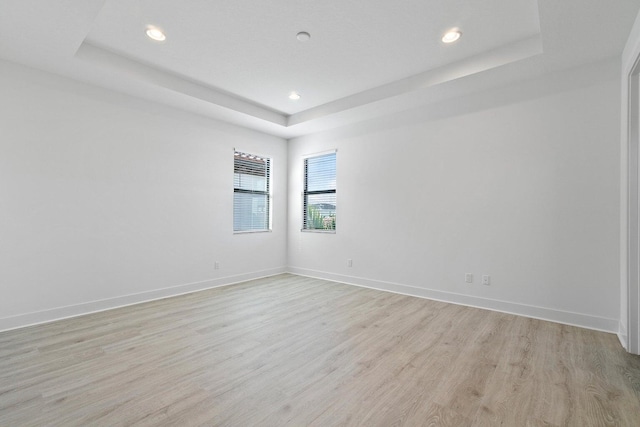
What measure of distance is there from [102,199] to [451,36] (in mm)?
4190

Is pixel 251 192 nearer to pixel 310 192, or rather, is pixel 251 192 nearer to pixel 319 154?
pixel 310 192

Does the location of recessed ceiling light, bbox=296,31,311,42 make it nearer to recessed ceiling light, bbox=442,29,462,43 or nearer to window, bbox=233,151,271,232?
recessed ceiling light, bbox=442,29,462,43

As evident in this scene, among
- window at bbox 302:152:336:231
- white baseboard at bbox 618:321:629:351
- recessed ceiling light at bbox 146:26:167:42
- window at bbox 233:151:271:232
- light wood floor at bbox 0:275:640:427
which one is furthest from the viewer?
window at bbox 302:152:336:231

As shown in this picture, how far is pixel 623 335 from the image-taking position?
263cm

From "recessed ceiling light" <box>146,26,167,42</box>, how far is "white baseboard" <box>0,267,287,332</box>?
2960 mm

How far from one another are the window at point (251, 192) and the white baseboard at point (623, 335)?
15.7 ft

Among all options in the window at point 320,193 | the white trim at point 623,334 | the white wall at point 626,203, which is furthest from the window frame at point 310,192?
the white trim at point 623,334

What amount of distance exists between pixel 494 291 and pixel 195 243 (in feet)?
13.5

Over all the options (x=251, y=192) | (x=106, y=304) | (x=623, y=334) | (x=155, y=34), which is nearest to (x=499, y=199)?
(x=623, y=334)

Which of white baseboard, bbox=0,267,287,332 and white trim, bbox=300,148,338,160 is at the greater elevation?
white trim, bbox=300,148,338,160

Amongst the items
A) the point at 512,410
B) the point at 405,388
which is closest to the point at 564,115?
the point at 512,410

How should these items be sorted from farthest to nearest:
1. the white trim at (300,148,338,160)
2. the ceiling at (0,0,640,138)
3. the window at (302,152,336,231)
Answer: the window at (302,152,336,231)
the white trim at (300,148,338,160)
the ceiling at (0,0,640,138)

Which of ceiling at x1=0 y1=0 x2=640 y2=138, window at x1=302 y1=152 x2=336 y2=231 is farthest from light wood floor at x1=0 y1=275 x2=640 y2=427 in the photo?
ceiling at x1=0 y1=0 x2=640 y2=138

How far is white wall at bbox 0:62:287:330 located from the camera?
2982mm
